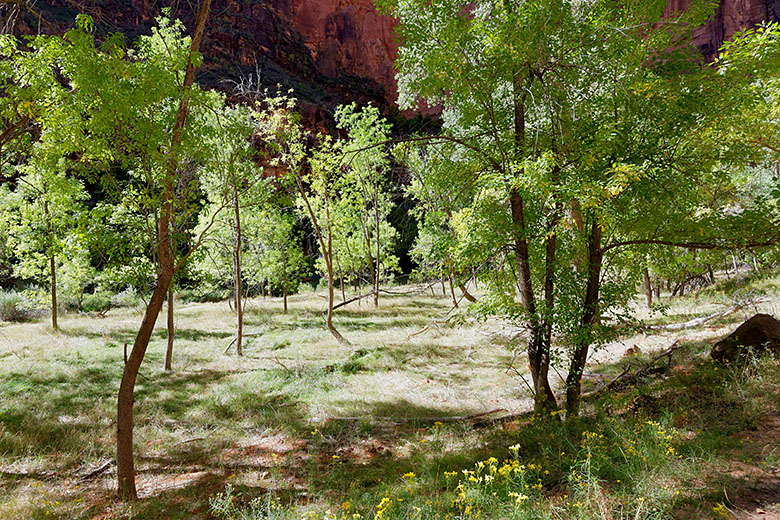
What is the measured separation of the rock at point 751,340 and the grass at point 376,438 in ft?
1.49

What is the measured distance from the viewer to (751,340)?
6.48 meters

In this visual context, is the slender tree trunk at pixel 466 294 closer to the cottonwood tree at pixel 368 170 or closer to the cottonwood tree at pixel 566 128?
the cottonwood tree at pixel 566 128

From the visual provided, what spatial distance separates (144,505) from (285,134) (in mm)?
10179

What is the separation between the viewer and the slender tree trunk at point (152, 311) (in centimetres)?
494

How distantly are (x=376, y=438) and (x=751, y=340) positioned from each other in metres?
6.94

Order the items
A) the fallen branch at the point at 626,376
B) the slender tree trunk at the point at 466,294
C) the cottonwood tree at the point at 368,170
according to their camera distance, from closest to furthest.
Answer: the slender tree trunk at the point at 466,294, the fallen branch at the point at 626,376, the cottonwood tree at the point at 368,170

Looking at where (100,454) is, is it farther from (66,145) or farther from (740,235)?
(740,235)

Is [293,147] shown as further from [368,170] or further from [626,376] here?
[626,376]

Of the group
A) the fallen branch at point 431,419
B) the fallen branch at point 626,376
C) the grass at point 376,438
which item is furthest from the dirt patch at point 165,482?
the fallen branch at point 626,376

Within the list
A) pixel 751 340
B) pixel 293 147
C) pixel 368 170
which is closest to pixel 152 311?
pixel 293 147

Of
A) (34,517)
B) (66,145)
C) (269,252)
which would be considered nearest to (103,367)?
(34,517)

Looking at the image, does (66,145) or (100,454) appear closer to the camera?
(66,145)

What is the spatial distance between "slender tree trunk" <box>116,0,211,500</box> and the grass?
1.41 feet

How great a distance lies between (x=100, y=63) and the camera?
4348 millimetres
